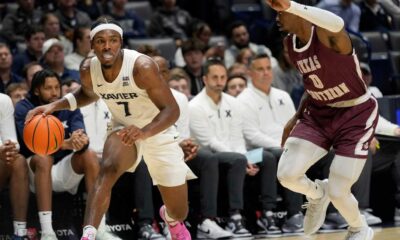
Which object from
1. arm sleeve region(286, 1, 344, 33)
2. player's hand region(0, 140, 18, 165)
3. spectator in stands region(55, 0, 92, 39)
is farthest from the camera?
spectator in stands region(55, 0, 92, 39)

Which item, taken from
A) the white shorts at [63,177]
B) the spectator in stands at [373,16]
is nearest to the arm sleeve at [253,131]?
the white shorts at [63,177]

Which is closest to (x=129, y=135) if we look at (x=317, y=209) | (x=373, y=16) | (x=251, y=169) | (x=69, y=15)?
(x=317, y=209)

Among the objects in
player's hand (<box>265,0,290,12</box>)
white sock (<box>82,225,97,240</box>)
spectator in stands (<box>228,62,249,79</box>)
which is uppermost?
player's hand (<box>265,0,290,12</box>)

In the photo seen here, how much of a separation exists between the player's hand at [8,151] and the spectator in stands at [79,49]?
2.70 m

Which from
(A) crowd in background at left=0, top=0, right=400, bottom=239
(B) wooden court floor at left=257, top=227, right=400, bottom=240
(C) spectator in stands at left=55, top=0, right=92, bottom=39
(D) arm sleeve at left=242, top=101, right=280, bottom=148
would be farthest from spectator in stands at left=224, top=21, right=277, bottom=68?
(B) wooden court floor at left=257, top=227, right=400, bottom=240

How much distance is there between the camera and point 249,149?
9727 mm

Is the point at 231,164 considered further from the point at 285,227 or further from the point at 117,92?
the point at 117,92

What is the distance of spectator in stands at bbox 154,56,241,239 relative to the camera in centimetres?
879

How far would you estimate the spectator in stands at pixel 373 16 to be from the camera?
13.3 m

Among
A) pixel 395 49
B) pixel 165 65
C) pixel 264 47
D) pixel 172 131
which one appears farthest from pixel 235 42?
pixel 172 131

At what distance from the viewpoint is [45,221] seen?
8.02m

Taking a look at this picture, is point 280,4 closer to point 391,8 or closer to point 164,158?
point 164,158

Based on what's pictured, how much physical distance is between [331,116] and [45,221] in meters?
2.75

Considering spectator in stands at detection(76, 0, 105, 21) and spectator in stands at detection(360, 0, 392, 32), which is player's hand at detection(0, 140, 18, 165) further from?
spectator in stands at detection(360, 0, 392, 32)
